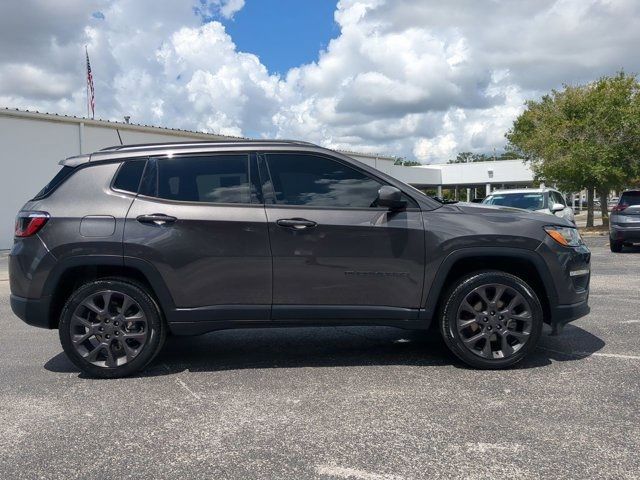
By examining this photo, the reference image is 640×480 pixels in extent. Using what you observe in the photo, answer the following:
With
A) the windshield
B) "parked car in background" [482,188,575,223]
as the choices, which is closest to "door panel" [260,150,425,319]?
"parked car in background" [482,188,575,223]

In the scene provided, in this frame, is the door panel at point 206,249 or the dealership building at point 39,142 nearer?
the door panel at point 206,249

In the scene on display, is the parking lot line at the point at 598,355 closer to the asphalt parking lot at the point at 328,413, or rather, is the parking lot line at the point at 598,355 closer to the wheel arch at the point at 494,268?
the asphalt parking lot at the point at 328,413

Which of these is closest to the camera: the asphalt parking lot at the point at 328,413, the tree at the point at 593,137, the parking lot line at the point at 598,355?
the asphalt parking lot at the point at 328,413

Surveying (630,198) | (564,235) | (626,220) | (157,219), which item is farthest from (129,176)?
(630,198)

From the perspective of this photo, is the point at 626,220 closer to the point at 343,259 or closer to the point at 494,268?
the point at 494,268

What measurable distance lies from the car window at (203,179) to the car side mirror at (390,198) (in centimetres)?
106

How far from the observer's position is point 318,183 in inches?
178

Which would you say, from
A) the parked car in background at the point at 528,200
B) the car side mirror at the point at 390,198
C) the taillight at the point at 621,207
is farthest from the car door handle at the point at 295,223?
the taillight at the point at 621,207

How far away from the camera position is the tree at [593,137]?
74.3 ft

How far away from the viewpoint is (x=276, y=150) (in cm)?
459

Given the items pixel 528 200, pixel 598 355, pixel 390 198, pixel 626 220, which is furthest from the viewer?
pixel 626 220

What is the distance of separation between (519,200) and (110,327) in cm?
1160

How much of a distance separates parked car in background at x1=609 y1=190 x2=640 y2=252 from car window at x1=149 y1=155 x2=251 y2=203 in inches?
498

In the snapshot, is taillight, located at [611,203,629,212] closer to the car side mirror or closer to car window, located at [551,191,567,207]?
car window, located at [551,191,567,207]
